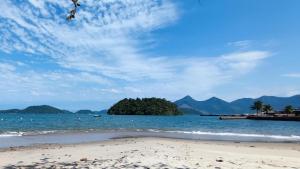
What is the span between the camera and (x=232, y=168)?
1322 cm

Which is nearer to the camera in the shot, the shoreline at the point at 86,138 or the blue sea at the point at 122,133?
the shoreline at the point at 86,138

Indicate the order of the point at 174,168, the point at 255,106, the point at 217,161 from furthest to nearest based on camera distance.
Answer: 1. the point at 255,106
2. the point at 217,161
3. the point at 174,168

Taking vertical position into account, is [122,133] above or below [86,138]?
above

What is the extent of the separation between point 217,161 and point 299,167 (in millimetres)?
3088

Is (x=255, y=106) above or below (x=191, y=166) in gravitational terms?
above

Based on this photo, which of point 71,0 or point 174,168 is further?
point 174,168

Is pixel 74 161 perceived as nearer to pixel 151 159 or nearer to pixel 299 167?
pixel 151 159

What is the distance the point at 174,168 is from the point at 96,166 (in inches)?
110

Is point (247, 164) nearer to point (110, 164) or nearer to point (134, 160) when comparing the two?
point (134, 160)

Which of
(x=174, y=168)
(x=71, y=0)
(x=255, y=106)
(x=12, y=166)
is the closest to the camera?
(x=71, y=0)

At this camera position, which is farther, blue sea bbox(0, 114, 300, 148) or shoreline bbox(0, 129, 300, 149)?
blue sea bbox(0, 114, 300, 148)

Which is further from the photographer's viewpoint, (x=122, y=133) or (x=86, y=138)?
(x=122, y=133)

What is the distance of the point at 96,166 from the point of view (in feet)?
43.6

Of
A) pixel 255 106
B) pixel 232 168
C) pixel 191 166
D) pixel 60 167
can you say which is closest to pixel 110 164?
pixel 60 167
